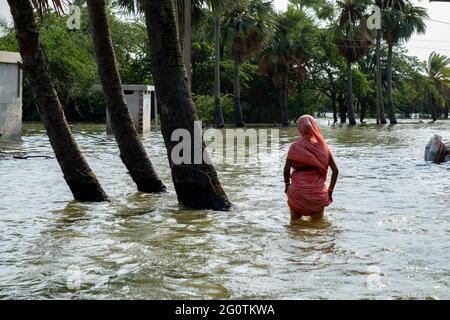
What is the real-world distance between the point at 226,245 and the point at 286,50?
1817 inches

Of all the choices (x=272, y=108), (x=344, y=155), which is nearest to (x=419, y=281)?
(x=344, y=155)

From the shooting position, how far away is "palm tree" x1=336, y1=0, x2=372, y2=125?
179 feet

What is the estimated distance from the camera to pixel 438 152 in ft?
62.3

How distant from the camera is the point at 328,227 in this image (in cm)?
861

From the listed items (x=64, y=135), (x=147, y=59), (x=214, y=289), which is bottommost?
(x=214, y=289)

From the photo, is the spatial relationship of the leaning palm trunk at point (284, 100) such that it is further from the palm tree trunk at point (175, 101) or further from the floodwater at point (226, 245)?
the palm tree trunk at point (175, 101)

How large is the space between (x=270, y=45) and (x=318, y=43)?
35.0 feet

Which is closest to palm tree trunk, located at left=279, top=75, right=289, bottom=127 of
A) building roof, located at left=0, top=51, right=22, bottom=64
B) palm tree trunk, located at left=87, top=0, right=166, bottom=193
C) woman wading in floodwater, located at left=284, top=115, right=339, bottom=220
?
building roof, located at left=0, top=51, right=22, bottom=64

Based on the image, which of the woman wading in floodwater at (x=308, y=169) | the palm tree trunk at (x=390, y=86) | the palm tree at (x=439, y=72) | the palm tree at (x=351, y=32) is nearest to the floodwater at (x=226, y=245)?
the woman wading in floodwater at (x=308, y=169)

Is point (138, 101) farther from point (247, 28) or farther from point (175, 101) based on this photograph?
point (175, 101)

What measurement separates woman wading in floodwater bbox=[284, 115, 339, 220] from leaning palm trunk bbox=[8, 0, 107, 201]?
3.25 metres

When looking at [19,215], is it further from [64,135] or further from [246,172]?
[246,172]

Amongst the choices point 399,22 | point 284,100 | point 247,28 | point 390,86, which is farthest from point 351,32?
point 247,28

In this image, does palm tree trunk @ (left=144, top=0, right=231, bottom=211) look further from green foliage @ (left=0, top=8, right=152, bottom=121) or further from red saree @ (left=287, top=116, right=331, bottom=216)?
green foliage @ (left=0, top=8, right=152, bottom=121)
